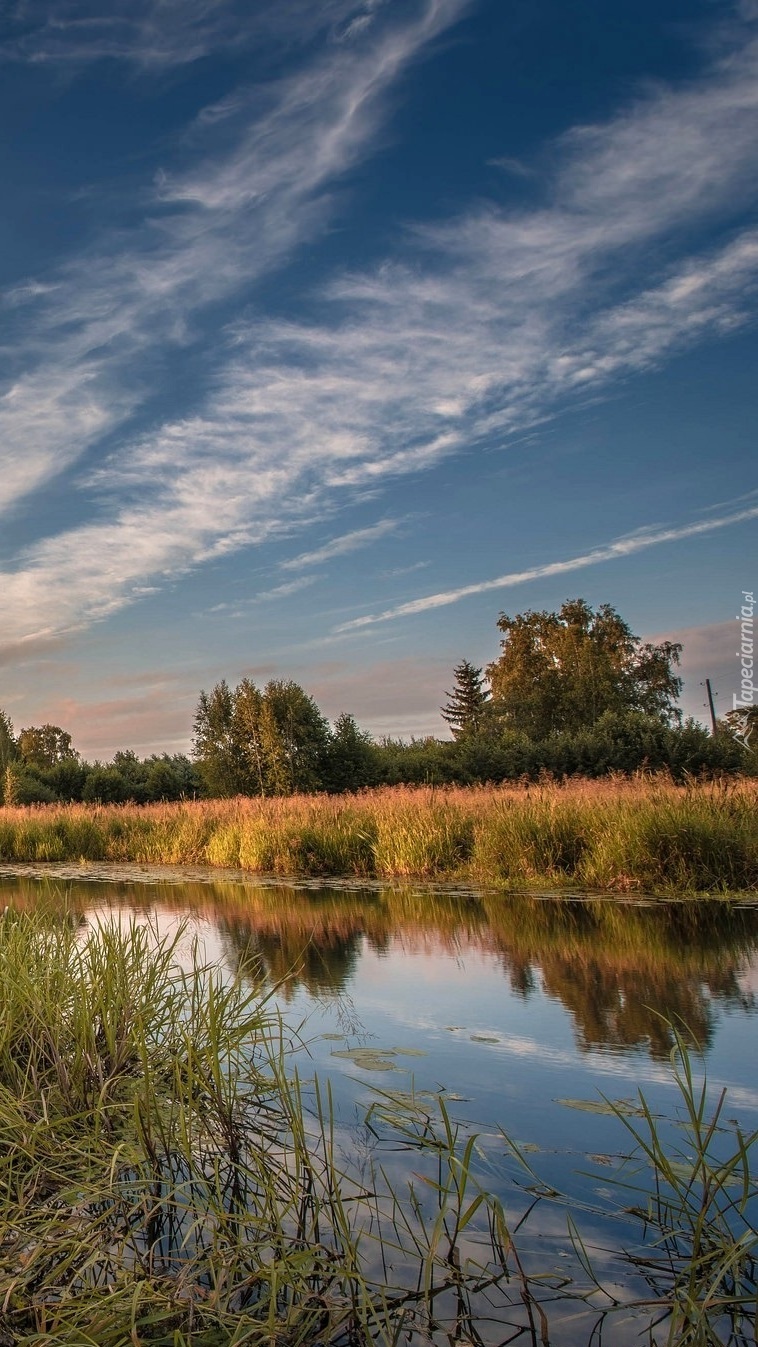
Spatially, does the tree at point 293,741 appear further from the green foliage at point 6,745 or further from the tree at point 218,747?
the green foliage at point 6,745

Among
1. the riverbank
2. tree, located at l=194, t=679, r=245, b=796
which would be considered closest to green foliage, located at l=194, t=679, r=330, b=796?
tree, located at l=194, t=679, r=245, b=796

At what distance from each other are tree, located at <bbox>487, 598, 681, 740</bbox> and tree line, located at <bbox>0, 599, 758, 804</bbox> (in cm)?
7

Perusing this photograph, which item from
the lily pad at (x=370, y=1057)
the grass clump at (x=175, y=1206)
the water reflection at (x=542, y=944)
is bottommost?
the water reflection at (x=542, y=944)

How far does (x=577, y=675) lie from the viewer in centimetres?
4841

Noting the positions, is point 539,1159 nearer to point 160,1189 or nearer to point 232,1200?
point 232,1200

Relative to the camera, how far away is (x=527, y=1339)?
2215 millimetres

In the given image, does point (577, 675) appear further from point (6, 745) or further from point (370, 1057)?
point (370, 1057)

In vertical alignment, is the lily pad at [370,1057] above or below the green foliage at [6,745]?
below

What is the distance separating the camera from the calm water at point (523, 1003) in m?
3.63

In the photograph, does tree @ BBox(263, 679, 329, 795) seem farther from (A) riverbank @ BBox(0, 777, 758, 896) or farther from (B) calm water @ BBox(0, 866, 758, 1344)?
(B) calm water @ BBox(0, 866, 758, 1344)

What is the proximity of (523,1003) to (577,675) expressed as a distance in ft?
143

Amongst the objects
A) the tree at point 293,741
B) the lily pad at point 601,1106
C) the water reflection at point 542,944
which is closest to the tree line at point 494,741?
the tree at point 293,741

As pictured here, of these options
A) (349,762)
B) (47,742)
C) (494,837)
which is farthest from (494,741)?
(47,742)

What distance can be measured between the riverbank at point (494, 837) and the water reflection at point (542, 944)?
3.59 feet
